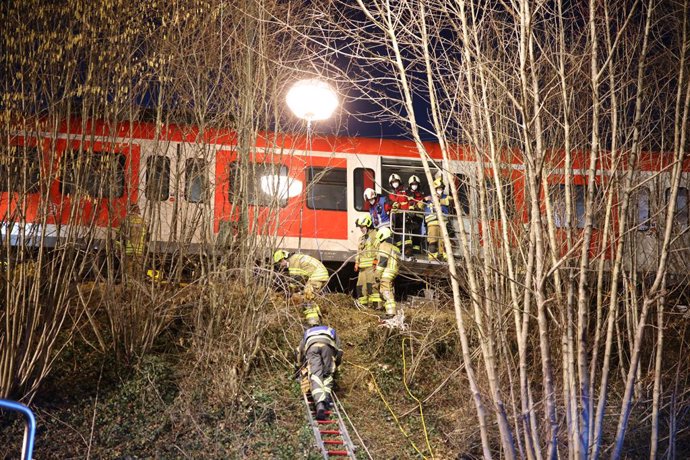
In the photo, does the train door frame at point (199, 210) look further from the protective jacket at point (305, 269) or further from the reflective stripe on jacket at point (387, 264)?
the reflective stripe on jacket at point (387, 264)

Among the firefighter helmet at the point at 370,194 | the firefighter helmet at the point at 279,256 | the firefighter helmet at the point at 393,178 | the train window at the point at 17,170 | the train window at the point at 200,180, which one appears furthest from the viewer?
the firefighter helmet at the point at 393,178

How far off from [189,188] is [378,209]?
3.68m

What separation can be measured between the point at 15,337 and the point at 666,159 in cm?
921

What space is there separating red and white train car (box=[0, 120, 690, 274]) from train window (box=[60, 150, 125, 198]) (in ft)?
0.04

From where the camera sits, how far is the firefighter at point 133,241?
845cm

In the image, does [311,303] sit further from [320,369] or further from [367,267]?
[367,267]

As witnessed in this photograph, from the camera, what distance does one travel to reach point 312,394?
25.9ft

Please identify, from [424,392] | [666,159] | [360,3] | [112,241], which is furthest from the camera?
[666,159]

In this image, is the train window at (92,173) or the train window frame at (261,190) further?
the train window frame at (261,190)

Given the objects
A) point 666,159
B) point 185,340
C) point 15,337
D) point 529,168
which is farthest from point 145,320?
point 666,159

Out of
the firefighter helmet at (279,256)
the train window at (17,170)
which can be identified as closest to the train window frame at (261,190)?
the firefighter helmet at (279,256)

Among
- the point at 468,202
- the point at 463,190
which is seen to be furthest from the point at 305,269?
the point at 463,190

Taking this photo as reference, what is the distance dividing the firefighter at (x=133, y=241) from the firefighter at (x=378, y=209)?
3.91 metres

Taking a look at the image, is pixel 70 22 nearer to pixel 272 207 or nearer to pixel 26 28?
pixel 26 28
